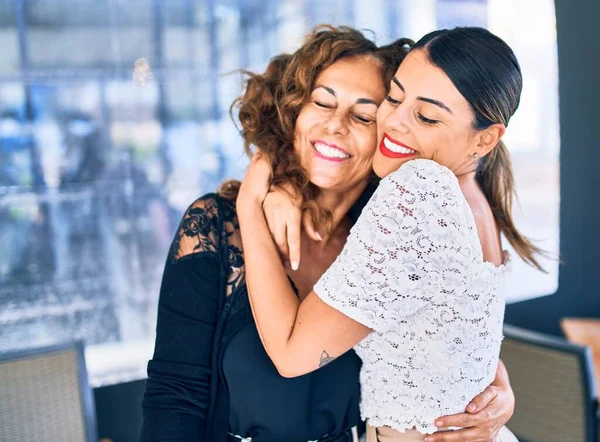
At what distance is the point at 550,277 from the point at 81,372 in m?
3.07

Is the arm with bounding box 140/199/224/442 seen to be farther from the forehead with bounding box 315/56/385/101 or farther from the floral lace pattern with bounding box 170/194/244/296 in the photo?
the forehead with bounding box 315/56/385/101

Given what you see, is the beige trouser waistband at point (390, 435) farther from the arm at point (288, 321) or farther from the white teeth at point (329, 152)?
the white teeth at point (329, 152)

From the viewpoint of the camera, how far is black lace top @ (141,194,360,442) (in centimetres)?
132

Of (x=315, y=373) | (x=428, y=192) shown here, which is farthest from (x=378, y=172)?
(x=315, y=373)

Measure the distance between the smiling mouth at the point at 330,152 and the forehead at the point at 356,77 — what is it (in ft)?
0.43

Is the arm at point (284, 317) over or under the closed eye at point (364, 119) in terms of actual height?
under

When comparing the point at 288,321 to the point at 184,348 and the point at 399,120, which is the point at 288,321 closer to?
the point at 184,348

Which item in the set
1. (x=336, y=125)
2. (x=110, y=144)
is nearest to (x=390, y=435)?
(x=336, y=125)

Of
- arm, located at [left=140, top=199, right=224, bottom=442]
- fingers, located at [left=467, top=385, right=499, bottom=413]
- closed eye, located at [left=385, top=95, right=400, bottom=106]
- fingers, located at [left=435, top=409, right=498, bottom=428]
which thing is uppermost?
closed eye, located at [left=385, top=95, right=400, bottom=106]

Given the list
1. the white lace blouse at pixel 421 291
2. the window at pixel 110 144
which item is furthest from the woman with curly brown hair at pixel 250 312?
the window at pixel 110 144

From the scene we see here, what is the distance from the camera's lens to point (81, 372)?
1.99 meters

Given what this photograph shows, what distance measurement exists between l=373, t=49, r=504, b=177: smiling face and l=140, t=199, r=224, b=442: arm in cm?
45

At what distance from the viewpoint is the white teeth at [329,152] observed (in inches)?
57.3

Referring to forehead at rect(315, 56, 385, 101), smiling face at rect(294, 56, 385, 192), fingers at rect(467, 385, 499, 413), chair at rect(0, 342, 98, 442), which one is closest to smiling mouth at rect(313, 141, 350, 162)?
smiling face at rect(294, 56, 385, 192)
